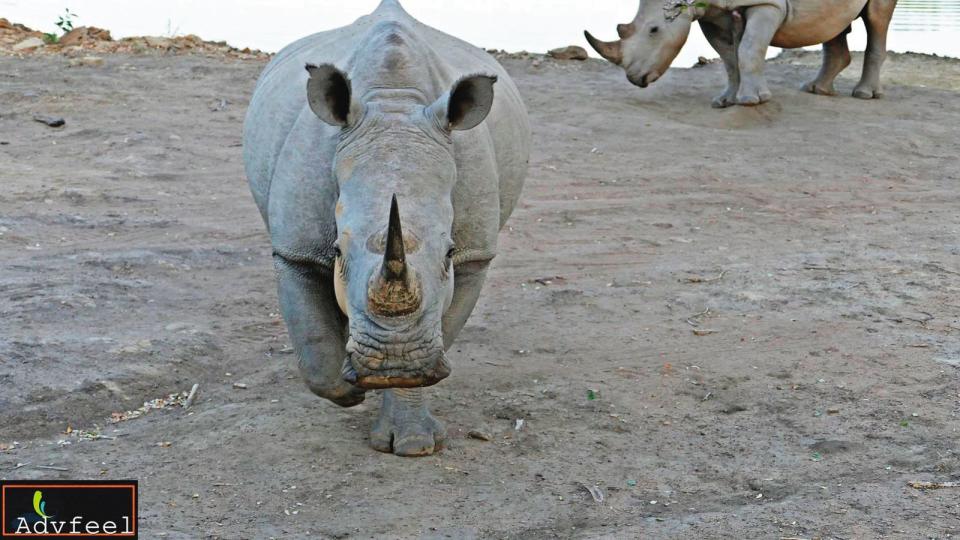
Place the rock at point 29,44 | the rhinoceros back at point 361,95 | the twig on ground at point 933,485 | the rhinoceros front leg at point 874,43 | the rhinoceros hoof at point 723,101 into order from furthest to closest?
the rock at point 29,44
the rhinoceros front leg at point 874,43
the rhinoceros hoof at point 723,101
the twig on ground at point 933,485
the rhinoceros back at point 361,95

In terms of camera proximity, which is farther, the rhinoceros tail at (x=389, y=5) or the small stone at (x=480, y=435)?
the rhinoceros tail at (x=389, y=5)

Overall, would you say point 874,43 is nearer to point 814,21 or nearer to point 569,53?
point 814,21

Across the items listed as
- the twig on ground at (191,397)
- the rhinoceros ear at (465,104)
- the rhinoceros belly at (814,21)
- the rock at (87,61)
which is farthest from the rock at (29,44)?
the rhinoceros ear at (465,104)

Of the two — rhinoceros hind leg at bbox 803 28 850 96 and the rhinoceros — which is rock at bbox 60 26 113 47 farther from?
rhinoceros hind leg at bbox 803 28 850 96

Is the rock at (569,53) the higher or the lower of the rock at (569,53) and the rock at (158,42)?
the lower

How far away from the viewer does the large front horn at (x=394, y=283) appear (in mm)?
3615

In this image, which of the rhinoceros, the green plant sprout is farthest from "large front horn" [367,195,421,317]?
the green plant sprout

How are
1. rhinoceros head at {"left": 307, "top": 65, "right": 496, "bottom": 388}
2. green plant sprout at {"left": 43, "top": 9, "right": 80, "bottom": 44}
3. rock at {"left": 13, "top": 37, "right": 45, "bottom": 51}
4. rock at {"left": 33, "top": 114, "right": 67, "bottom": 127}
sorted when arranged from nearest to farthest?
rhinoceros head at {"left": 307, "top": 65, "right": 496, "bottom": 388}
rock at {"left": 33, "top": 114, "right": 67, "bottom": 127}
rock at {"left": 13, "top": 37, "right": 45, "bottom": 51}
green plant sprout at {"left": 43, "top": 9, "right": 80, "bottom": 44}

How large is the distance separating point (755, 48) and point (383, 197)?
8185mm

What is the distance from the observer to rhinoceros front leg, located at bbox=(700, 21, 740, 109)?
11992mm

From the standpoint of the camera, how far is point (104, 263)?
7008 mm

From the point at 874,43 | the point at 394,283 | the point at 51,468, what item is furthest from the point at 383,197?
the point at 874,43

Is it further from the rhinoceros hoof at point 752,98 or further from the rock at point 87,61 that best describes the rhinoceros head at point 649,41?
the rock at point 87,61

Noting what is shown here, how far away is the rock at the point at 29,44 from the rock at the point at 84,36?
0.22 metres
